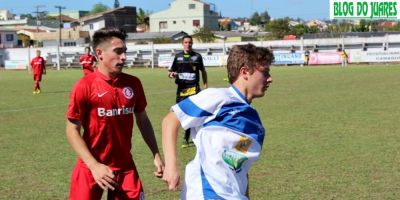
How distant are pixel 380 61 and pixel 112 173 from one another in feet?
152

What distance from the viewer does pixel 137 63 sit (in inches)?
2335

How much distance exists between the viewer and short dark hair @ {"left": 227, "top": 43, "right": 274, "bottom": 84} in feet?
12.0

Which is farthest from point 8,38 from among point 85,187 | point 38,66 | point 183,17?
point 85,187

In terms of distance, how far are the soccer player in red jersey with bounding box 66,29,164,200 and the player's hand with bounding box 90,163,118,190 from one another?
192mm

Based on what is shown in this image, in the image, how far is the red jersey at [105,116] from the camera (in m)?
4.62

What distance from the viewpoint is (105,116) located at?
4676 mm

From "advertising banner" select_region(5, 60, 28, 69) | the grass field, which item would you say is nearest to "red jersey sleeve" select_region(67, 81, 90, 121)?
the grass field

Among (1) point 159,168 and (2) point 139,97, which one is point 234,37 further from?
(1) point 159,168

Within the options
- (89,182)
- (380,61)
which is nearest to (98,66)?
(89,182)

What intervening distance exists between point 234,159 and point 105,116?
4.58 feet

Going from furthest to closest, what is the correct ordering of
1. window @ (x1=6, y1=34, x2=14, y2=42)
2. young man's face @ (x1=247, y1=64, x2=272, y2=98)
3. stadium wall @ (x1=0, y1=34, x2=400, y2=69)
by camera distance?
window @ (x1=6, y1=34, x2=14, y2=42) < stadium wall @ (x1=0, y1=34, x2=400, y2=69) < young man's face @ (x1=247, y1=64, x2=272, y2=98)

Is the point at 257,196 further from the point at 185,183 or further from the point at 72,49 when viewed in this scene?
the point at 72,49

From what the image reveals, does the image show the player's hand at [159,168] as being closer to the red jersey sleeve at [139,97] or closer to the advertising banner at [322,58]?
the red jersey sleeve at [139,97]

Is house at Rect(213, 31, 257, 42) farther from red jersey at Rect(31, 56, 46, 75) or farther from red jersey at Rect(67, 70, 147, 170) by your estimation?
red jersey at Rect(67, 70, 147, 170)
